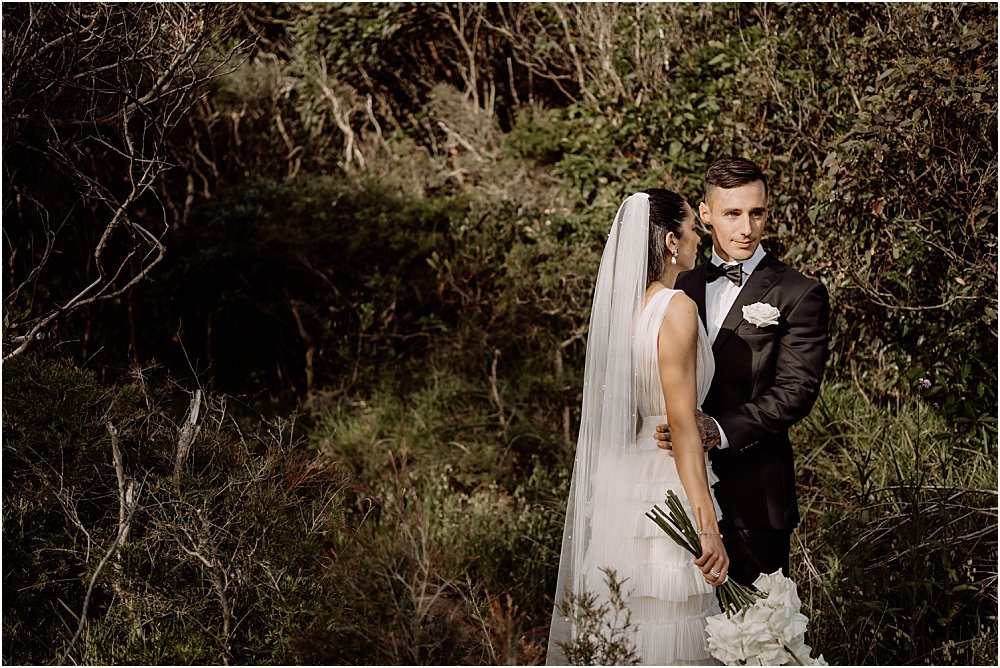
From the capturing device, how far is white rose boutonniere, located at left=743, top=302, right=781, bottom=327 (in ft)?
11.0

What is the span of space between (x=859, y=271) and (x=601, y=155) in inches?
79.3

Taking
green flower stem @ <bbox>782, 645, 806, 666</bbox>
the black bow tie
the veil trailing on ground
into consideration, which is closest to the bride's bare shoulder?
the veil trailing on ground

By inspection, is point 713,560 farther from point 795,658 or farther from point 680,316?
point 680,316

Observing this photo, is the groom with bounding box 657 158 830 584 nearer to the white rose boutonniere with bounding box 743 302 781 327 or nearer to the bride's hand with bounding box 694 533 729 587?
the white rose boutonniere with bounding box 743 302 781 327

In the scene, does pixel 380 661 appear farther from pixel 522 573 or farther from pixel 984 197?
pixel 984 197

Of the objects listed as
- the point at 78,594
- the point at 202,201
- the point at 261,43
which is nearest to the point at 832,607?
the point at 78,594

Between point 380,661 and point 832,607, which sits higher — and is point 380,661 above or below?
above

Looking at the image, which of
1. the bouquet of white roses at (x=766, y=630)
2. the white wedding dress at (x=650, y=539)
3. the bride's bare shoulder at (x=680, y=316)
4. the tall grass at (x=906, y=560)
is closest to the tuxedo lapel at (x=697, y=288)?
the white wedding dress at (x=650, y=539)

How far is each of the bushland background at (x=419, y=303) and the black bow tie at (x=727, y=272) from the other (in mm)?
1396

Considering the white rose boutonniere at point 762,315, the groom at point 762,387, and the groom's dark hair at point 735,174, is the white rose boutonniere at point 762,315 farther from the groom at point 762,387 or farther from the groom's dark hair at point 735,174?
the groom's dark hair at point 735,174

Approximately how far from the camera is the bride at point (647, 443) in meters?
3.04

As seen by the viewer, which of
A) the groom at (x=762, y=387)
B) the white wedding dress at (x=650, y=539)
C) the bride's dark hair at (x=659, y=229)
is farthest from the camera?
the groom at (x=762, y=387)

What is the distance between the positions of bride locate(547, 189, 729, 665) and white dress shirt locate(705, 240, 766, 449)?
34 centimetres

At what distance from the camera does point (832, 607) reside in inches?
169
